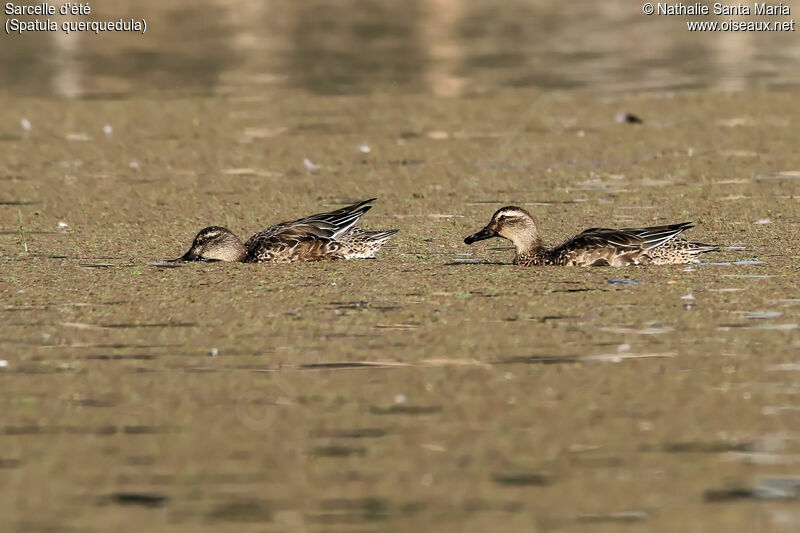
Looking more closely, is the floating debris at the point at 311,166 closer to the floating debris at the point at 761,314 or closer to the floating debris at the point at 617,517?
the floating debris at the point at 761,314

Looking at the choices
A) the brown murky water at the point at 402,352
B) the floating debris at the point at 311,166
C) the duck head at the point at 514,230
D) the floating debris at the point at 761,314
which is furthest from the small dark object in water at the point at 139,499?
the floating debris at the point at 311,166

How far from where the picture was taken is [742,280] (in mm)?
9555

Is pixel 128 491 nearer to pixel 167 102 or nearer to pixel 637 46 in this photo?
pixel 167 102

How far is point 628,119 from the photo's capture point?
60.2ft

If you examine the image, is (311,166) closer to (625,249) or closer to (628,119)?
(628,119)

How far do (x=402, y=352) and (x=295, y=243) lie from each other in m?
3.53

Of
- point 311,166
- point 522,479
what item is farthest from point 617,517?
point 311,166

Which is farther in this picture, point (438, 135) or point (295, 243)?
point (438, 135)

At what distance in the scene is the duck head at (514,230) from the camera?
1094 centimetres

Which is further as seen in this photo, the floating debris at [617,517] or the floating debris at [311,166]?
the floating debris at [311,166]

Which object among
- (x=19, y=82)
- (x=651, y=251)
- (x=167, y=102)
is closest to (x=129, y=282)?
(x=651, y=251)

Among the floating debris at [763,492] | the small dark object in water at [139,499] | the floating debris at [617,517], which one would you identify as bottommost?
the floating debris at [617,517]

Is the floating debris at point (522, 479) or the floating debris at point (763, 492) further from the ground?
the floating debris at point (522, 479)

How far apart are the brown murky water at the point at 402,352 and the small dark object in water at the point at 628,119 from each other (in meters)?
1.97
